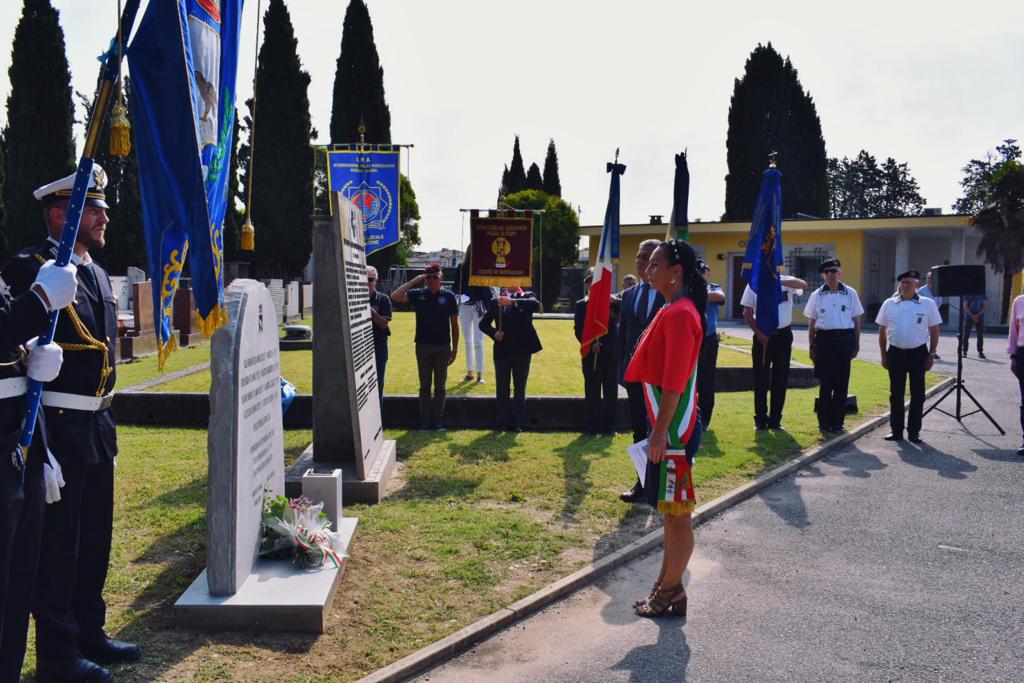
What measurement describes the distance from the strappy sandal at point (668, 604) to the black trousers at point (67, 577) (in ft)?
9.37

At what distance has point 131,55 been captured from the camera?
13.1 ft

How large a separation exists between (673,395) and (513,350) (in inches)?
213

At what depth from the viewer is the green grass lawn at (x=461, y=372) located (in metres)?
12.5

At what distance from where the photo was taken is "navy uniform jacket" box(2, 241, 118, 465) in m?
3.58

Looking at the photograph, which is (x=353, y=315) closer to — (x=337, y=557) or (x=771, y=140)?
(x=337, y=557)

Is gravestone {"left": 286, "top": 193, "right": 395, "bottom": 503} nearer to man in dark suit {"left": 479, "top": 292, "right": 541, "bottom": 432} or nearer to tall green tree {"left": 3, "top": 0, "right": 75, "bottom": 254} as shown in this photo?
man in dark suit {"left": 479, "top": 292, "right": 541, "bottom": 432}

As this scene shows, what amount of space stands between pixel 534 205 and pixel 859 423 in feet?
104

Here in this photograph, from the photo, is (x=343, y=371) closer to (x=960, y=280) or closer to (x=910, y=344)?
(x=910, y=344)

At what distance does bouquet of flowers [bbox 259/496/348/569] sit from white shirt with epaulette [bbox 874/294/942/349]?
728 centimetres

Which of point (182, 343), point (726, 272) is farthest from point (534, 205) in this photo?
point (182, 343)

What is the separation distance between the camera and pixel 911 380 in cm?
988

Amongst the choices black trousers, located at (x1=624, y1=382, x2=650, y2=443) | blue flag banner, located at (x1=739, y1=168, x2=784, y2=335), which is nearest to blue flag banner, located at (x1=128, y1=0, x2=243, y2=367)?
black trousers, located at (x1=624, y1=382, x2=650, y2=443)

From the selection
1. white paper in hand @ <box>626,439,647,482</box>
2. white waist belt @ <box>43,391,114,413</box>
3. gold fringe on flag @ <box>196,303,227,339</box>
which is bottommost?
white paper in hand @ <box>626,439,647,482</box>

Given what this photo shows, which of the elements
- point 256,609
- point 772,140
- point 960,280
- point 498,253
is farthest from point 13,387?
point 772,140
